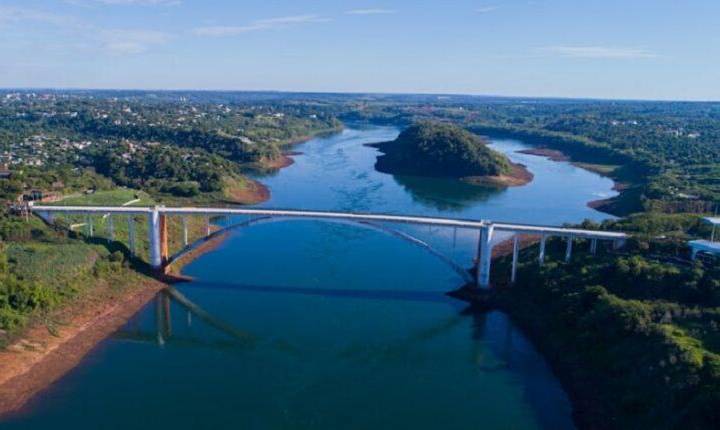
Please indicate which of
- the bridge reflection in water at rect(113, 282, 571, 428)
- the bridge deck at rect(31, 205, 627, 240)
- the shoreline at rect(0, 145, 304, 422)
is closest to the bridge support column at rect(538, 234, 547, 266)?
the bridge deck at rect(31, 205, 627, 240)

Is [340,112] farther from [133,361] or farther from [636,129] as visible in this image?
[133,361]

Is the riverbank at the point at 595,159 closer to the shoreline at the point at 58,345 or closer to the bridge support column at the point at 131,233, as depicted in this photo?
the bridge support column at the point at 131,233

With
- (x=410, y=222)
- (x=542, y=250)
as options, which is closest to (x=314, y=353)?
(x=410, y=222)

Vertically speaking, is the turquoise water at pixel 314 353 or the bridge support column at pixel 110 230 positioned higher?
the bridge support column at pixel 110 230

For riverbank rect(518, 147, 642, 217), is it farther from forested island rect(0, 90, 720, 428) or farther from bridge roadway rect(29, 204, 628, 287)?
bridge roadway rect(29, 204, 628, 287)

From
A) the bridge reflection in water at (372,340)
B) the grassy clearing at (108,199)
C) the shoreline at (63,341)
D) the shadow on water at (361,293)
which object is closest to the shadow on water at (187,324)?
the bridge reflection in water at (372,340)

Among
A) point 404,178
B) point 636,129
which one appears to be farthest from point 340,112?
point 404,178
